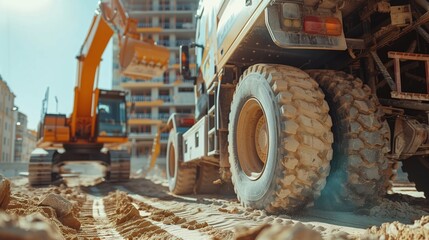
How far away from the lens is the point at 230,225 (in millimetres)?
3205

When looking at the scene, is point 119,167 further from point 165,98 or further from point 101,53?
point 165,98

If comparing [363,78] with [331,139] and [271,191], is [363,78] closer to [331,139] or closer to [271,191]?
[331,139]

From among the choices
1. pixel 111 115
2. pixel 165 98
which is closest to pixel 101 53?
pixel 111 115

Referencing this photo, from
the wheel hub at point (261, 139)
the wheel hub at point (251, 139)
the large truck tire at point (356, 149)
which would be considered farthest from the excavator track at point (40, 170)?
the large truck tire at point (356, 149)

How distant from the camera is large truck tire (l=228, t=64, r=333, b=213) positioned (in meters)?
3.17

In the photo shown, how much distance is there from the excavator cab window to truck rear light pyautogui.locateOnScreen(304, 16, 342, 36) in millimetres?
9820

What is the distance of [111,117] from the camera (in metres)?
12.4

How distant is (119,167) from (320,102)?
10.4 metres

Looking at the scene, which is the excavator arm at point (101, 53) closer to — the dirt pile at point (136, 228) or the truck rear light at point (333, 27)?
the dirt pile at point (136, 228)

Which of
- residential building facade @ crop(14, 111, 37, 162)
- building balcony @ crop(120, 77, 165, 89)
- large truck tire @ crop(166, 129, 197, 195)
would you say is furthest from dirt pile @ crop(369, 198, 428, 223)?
residential building facade @ crop(14, 111, 37, 162)

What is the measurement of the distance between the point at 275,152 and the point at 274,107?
0.41 meters

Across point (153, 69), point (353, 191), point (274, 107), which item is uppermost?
point (153, 69)

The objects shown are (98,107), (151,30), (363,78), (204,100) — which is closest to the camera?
(363,78)

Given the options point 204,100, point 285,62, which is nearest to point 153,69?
point 204,100
